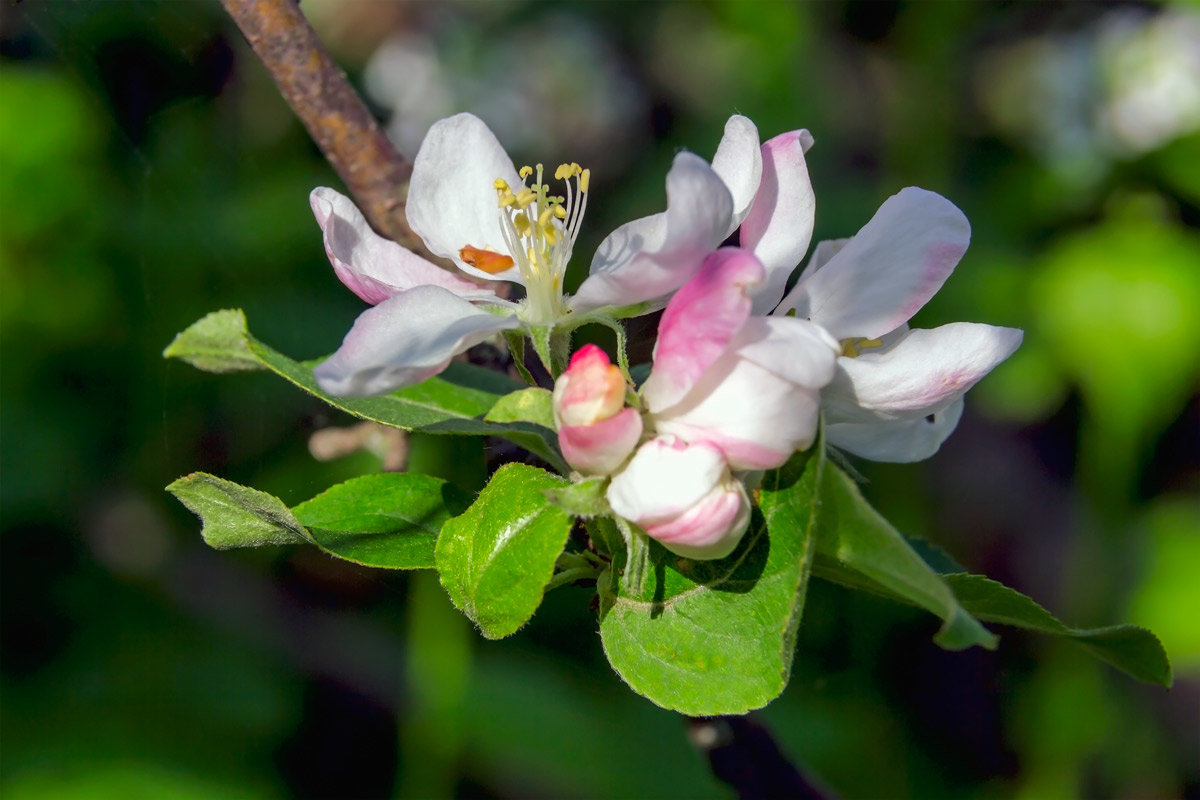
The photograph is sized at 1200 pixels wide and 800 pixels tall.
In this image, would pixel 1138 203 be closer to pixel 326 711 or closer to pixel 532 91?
pixel 532 91

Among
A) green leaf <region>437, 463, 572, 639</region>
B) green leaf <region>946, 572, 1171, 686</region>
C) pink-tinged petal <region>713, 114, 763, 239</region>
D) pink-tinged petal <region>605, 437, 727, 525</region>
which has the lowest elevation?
green leaf <region>946, 572, 1171, 686</region>

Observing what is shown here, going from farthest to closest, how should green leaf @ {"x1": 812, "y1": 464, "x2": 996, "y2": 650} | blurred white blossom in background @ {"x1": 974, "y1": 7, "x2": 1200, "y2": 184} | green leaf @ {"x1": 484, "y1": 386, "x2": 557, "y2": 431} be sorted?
blurred white blossom in background @ {"x1": 974, "y1": 7, "x2": 1200, "y2": 184} < green leaf @ {"x1": 484, "y1": 386, "x2": 557, "y2": 431} < green leaf @ {"x1": 812, "y1": 464, "x2": 996, "y2": 650}

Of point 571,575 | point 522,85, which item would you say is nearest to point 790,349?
point 571,575

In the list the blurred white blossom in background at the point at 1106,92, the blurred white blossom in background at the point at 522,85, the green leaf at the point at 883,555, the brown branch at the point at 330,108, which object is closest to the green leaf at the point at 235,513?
the green leaf at the point at 883,555

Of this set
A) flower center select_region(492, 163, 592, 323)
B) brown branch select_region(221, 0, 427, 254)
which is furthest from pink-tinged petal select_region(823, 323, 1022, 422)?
brown branch select_region(221, 0, 427, 254)

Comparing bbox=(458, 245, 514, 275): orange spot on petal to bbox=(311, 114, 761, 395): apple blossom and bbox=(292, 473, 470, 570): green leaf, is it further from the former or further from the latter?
bbox=(292, 473, 470, 570): green leaf

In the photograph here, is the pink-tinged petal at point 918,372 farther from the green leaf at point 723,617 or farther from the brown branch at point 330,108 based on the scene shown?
the brown branch at point 330,108
